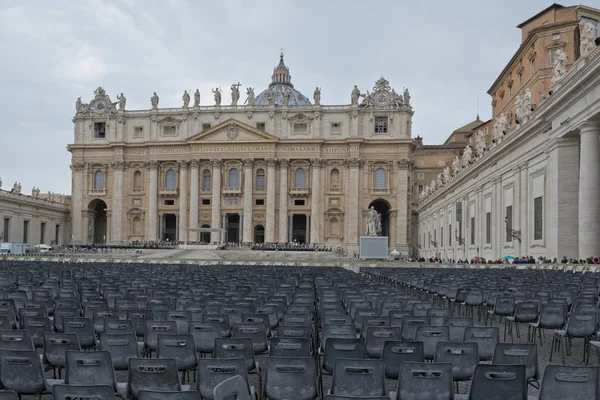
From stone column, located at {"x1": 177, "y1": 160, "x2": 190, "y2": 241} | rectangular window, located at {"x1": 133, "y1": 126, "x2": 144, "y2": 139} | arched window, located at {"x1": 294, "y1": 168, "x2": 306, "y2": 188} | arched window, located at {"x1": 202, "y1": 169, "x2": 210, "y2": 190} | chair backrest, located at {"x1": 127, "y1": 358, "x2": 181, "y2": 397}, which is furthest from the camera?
rectangular window, located at {"x1": 133, "y1": 126, "x2": 144, "y2": 139}

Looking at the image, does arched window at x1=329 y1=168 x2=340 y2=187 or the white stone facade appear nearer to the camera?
the white stone facade

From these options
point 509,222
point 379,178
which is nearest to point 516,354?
point 509,222

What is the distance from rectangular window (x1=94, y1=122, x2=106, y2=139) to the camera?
9225 centimetres

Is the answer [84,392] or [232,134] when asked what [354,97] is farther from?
[84,392]

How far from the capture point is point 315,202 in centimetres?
8581

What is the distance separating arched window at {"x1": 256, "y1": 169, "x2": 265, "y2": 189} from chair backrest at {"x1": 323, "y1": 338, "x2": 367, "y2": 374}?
80280 millimetres

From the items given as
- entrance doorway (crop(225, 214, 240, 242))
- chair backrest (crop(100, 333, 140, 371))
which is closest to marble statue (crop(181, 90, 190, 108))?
entrance doorway (crop(225, 214, 240, 242))

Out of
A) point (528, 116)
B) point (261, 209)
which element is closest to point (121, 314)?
point (528, 116)

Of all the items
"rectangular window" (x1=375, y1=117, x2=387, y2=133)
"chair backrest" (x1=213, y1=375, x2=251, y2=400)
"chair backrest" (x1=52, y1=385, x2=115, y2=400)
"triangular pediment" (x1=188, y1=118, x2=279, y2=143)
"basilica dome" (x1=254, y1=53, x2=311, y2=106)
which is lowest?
"chair backrest" (x1=52, y1=385, x2=115, y2=400)

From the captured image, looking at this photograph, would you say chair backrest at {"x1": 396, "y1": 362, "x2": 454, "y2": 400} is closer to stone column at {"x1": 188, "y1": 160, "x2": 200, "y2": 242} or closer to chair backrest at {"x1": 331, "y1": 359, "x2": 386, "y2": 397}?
chair backrest at {"x1": 331, "y1": 359, "x2": 386, "y2": 397}

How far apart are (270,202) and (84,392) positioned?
8082cm

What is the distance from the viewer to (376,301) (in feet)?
41.6

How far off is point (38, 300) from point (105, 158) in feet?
273

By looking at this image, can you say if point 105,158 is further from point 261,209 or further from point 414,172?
point 414,172
